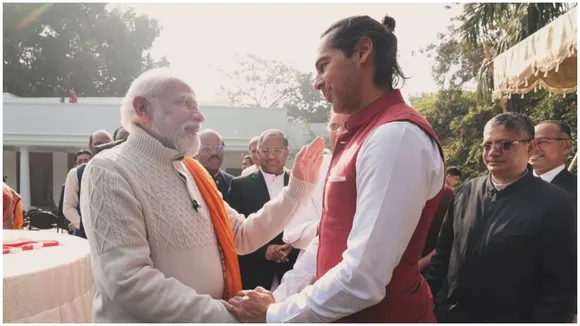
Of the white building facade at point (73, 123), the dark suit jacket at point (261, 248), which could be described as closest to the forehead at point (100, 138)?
the dark suit jacket at point (261, 248)

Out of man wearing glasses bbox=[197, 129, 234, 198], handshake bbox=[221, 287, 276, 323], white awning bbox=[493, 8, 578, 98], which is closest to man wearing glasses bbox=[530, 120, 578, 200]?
white awning bbox=[493, 8, 578, 98]

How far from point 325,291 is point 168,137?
3.21 feet

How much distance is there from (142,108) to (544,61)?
2.53m

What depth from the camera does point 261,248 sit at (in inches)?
156

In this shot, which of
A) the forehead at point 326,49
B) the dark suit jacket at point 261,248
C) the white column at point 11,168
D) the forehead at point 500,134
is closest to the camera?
the forehead at point 326,49

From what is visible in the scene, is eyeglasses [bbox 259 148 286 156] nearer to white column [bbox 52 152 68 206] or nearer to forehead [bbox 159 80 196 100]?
forehead [bbox 159 80 196 100]

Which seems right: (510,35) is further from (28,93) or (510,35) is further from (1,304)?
(28,93)

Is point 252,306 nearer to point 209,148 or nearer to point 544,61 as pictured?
point 544,61

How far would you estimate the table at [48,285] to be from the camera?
2.33m

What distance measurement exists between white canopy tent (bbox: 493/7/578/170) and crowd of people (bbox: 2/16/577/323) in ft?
2.55

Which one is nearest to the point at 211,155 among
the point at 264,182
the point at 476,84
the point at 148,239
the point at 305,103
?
the point at 264,182

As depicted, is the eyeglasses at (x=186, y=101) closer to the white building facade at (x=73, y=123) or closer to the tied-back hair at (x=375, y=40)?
the tied-back hair at (x=375, y=40)

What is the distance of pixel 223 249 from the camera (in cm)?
217

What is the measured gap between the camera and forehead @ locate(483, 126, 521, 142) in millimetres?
2623
